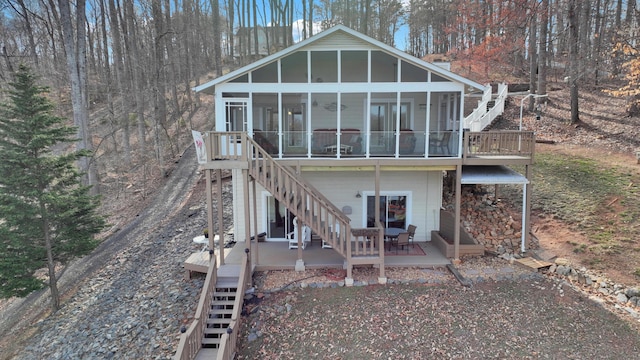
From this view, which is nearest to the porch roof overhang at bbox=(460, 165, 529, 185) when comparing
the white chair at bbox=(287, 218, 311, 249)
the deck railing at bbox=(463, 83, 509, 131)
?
the white chair at bbox=(287, 218, 311, 249)

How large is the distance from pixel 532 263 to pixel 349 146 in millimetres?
6287

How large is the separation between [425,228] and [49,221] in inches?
477

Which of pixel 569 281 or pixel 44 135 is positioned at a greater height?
pixel 44 135

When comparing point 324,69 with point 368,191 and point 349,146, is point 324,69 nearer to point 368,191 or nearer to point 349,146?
point 349,146

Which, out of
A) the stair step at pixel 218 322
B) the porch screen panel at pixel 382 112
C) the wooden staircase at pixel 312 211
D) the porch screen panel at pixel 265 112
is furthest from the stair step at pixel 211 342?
the porch screen panel at pixel 382 112

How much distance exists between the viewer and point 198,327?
7523mm

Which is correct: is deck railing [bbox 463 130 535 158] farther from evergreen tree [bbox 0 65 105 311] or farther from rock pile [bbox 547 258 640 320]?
evergreen tree [bbox 0 65 105 311]

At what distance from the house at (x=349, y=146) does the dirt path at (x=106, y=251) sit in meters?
5.35

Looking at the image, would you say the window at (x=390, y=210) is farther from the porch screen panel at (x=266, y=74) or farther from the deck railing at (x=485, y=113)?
the deck railing at (x=485, y=113)

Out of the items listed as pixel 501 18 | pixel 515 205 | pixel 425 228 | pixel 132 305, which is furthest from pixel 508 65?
A: pixel 132 305

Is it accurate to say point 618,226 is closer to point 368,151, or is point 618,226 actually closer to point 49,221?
point 368,151

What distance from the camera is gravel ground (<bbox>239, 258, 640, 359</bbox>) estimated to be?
280 inches

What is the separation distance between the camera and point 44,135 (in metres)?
9.80

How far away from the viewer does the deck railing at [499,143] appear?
429 inches
